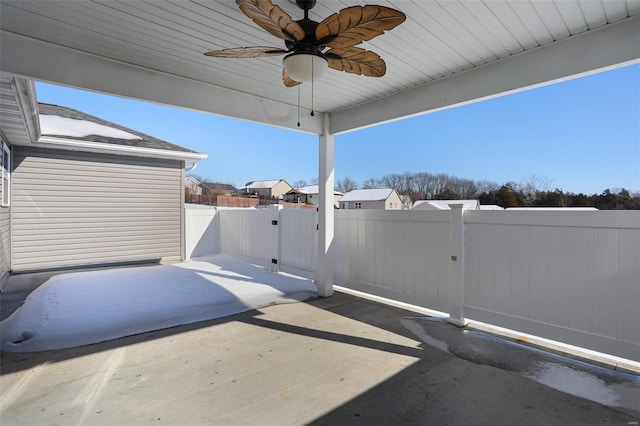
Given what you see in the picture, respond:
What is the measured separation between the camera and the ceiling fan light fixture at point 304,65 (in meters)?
2.01

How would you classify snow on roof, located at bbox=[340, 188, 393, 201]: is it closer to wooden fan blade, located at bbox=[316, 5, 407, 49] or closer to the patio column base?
the patio column base

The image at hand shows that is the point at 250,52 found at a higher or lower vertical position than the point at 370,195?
higher

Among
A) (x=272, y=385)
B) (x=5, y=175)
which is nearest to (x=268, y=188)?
(x=5, y=175)

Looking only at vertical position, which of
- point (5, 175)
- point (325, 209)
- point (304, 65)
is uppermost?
point (304, 65)

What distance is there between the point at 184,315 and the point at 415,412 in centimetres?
266

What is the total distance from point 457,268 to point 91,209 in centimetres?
679

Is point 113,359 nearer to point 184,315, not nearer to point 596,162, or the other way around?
point 184,315

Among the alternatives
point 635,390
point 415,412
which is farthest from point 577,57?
point 415,412

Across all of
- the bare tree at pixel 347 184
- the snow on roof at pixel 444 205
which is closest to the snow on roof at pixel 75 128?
the bare tree at pixel 347 184

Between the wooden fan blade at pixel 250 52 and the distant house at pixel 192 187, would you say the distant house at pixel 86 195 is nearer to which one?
the wooden fan blade at pixel 250 52

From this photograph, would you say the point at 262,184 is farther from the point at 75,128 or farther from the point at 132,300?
the point at 132,300

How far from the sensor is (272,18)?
68.5 inches

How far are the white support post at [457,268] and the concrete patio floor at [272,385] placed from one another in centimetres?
66

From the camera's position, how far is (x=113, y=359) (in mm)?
2562
